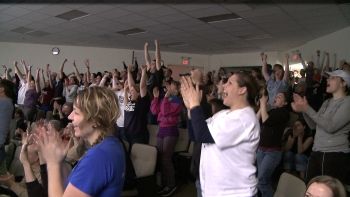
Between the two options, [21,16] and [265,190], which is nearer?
[265,190]

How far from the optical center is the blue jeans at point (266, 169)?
10.1 feet

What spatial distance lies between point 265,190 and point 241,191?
62.4 inches

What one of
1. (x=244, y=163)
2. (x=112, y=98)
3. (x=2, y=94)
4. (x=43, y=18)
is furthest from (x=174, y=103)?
(x=43, y=18)

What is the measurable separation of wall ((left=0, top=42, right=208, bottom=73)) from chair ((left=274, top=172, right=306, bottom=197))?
9840 millimetres

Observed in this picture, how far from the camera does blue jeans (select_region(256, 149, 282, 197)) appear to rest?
10.1ft

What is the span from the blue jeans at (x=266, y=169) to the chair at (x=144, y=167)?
1.08 m

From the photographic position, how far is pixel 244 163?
1.64 metres

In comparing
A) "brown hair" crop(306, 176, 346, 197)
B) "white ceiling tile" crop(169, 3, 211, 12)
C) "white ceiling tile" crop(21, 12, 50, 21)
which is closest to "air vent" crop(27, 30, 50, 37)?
"white ceiling tile" crop(21, 12, 50, 21)

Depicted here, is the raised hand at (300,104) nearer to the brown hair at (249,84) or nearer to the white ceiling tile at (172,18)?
the brown hair at (249,84)

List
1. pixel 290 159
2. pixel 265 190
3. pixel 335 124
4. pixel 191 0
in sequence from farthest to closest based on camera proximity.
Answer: pixel 191 0
pixel 290 159
pixel 265 190
pixel 335 124

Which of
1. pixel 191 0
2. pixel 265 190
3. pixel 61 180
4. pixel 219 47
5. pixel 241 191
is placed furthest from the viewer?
pixel 219 47

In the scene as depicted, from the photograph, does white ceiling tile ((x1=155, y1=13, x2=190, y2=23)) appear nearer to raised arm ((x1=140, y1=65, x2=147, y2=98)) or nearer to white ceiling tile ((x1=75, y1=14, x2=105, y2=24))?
white ceiling tile ((x1=75, y1=14, x2=105, y2=24))

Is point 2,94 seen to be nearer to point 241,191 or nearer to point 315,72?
point 241,191

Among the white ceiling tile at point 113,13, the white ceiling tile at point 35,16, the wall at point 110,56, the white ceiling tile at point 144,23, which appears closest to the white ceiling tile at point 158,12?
the white ceiling tile at point 113,13
